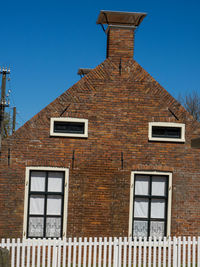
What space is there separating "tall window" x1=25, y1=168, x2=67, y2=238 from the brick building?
0.09 ft

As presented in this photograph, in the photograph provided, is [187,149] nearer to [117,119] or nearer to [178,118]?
[178,118]

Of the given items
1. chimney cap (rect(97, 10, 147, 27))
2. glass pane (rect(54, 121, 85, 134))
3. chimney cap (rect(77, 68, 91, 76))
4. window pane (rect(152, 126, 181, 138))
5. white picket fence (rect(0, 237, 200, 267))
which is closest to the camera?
white picket fence (rect(0, 237, 200, 267))

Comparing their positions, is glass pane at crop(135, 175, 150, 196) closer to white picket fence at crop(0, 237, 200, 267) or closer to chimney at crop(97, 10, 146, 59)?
white picket fence at crop(0, 237, 200, 267)

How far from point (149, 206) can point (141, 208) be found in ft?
0.74

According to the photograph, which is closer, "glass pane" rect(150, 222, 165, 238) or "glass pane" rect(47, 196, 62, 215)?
"glass pane" rect(47, 196, 62, 215)

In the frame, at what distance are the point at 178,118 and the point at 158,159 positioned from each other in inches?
49.7

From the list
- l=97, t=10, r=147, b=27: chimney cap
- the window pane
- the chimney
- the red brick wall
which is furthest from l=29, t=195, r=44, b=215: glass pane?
l=97, t=10, r=147, b=27: chimney cap

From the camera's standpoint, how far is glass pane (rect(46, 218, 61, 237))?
1084cm

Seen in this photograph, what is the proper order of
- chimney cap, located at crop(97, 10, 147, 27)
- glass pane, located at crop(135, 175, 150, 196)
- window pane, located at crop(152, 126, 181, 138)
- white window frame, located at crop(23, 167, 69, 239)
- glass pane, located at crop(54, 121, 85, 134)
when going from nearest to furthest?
white window frame, located at crop(23, 167, 69, 239) → glass pane, located at crop(54, 121, 85, 134) → glass pane, located at crop(135, 175, 150, 196) → window pane, located at crop(152, 126, 181, 138) → chimney cap, located at crop(97, 10, 147, 27)

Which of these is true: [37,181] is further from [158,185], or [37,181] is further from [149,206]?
[158,185]

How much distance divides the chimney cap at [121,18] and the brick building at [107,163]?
3 cm

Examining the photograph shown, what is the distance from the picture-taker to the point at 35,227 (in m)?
10.8

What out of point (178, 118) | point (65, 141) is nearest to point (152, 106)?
point (178, 118)

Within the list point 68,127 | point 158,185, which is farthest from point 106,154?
point 158,185
